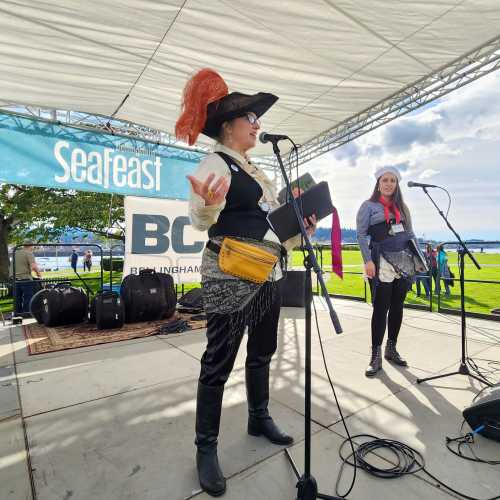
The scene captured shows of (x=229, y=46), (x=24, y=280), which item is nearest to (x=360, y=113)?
(x=229, y=46)

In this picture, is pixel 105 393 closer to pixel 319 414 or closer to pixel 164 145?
pixel 319 414

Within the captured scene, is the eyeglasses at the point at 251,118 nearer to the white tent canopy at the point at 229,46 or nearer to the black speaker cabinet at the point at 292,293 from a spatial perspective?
the white tent canopy at the point at 229,46

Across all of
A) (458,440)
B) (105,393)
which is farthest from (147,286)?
(458,440)

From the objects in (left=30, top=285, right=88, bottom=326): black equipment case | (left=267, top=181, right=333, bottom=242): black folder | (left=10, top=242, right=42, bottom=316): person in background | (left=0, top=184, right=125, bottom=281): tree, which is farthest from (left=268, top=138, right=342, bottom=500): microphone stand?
(left=0, top=184, right=125, bottom=281): tree

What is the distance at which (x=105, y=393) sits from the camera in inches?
104

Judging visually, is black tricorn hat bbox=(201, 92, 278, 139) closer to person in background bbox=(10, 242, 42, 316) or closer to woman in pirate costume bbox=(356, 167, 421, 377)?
woman in pirate costume bbox=(356, 167, 421, 377)

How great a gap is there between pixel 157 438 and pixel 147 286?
137 inches

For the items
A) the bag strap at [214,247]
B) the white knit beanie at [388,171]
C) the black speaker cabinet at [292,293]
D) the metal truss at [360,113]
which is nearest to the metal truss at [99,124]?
the metal truss at [360,113]

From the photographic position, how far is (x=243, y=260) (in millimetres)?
1561

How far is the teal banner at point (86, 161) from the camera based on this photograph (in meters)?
4.93

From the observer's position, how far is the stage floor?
158cm

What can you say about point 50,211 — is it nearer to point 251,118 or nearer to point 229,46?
point 229,46

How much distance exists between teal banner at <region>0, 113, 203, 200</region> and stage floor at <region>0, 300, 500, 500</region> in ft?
8.84

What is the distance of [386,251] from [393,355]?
1050 millimetres
